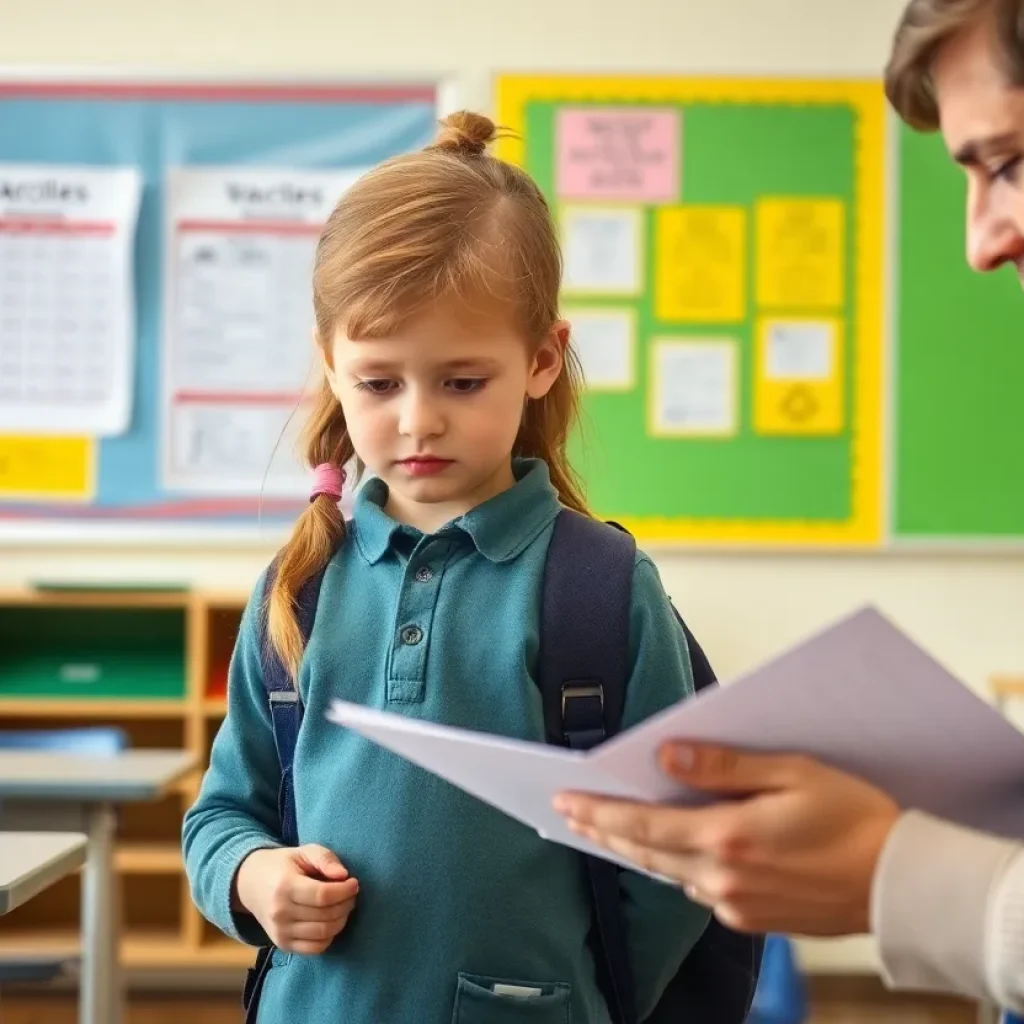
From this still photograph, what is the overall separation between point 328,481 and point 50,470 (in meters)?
2.48

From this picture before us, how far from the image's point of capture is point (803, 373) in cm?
342

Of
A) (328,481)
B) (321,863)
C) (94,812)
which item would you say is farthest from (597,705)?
(94,812)

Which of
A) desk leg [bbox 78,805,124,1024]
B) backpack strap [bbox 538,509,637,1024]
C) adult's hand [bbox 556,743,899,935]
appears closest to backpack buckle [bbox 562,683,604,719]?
backpack strap [bbox 538,509,637,1024]

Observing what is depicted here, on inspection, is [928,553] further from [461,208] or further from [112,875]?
[461,208]

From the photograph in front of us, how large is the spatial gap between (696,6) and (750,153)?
41 centimetres

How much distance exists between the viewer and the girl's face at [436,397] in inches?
41.2

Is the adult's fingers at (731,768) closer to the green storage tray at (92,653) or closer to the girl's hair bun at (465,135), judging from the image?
the girl's hair bun at (465,135)

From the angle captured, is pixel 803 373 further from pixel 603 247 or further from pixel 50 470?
pixel 50 470

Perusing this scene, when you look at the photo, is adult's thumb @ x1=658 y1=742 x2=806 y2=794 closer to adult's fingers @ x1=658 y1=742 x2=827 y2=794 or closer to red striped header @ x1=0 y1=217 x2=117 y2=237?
adult's fingers @ x1=658 y1=742 x2=827 y2=794

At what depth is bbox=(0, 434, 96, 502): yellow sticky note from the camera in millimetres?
3479

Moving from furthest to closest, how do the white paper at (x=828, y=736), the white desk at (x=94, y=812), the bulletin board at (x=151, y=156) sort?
1. the bulletin board at (x=151, y=156)
2. the white desk at (x=94, y=812)
3. the white paper at (x=828, y=736)

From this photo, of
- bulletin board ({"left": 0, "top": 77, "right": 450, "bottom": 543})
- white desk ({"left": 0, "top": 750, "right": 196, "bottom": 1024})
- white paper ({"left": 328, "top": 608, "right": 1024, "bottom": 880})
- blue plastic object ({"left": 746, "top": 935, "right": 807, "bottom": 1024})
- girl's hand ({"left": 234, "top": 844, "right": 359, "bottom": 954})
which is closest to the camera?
white paper ({"left": 328, "top": 608, "right": 1024, "bottom": 880})

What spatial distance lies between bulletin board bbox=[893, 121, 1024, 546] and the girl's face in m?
2.52

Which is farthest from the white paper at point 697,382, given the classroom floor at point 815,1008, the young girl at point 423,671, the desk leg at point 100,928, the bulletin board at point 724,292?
the young girl at point 423,671
